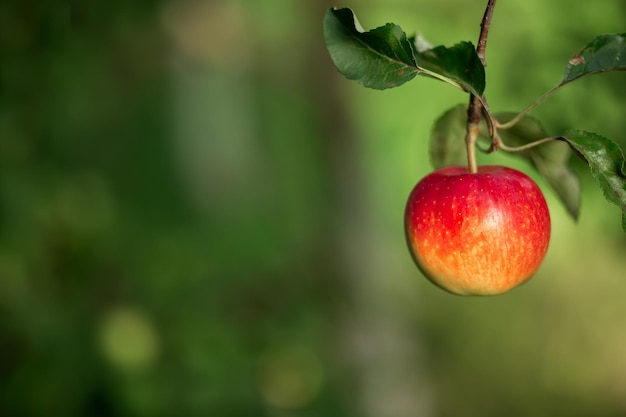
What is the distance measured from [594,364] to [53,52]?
3531 mm

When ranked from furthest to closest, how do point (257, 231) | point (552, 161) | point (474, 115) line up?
point (257, 231), point (552, 161), point (474, 115)

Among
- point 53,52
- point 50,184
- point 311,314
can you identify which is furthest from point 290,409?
point 53,52

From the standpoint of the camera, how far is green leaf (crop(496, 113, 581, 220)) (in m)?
0.94

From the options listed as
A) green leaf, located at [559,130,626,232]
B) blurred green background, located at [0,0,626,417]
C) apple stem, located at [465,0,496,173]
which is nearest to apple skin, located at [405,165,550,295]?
apple stem, located at [465,0,496,173]

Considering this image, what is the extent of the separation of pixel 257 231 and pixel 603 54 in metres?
3.89

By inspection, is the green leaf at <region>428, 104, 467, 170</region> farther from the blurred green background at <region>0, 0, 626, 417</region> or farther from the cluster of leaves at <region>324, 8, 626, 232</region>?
the blurred green background at <region>0, 0, 626, 417</region>

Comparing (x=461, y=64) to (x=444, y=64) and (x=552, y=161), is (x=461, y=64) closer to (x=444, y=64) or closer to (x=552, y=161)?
(x=444, y=64)

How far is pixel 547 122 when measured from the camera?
157 cm

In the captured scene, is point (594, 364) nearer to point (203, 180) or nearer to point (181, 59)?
point (203, 180)

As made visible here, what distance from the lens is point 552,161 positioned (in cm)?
96

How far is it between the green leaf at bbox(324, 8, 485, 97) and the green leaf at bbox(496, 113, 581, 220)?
0.21 metres

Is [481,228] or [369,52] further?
[481,228]

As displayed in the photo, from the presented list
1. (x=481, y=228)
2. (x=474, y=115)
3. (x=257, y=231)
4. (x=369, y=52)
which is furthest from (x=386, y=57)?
(x=257, y=231)

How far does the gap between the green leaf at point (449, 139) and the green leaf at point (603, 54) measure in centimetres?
21
